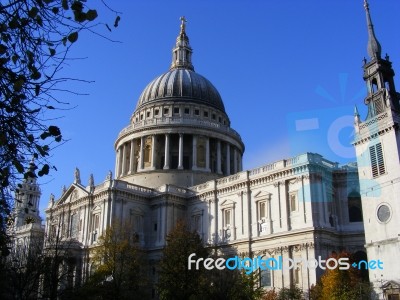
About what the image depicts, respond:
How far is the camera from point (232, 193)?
2238 inches

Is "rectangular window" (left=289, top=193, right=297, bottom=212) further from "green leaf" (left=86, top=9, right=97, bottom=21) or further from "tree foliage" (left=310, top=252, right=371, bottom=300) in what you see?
"green leaf" (left=86, top=9, right=97, bottom=21)

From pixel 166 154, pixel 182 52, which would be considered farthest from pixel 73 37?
pixel 182 52

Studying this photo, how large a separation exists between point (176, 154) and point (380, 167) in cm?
3689

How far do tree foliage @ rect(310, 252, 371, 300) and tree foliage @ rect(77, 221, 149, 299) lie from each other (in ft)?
52.4

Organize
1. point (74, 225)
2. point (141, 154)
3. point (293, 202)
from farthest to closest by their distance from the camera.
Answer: point (141, 154) < point (74, 225) < point (293, 202)

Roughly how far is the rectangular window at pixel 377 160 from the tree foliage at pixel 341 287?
348 inches

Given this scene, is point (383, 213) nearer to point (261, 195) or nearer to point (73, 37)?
point (261, 195)

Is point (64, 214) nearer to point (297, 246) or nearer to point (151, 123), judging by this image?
point (151, 123)

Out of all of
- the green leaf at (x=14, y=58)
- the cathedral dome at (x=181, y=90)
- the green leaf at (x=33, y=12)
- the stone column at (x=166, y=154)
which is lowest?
the green leaf at (x=14, y=58)

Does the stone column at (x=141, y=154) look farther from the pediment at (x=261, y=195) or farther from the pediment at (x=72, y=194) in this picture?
the pediment at (x=261, y=195)

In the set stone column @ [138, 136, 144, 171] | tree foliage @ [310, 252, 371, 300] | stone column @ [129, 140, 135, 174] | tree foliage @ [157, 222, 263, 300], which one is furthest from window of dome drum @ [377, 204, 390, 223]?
stone column @ [129, 140, 135, 174]

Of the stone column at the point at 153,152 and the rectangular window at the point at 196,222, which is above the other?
the stone column at the point at 153,152

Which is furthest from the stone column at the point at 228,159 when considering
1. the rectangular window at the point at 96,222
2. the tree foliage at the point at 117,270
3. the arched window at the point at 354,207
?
the arched window at the point at 354,207

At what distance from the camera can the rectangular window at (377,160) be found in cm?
4222
